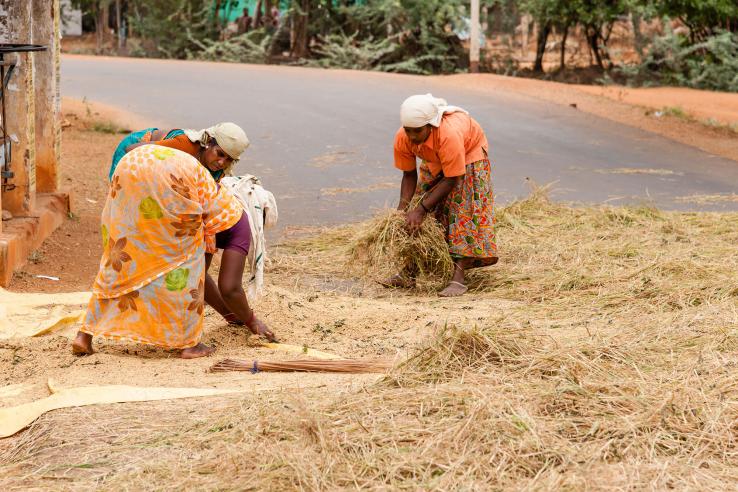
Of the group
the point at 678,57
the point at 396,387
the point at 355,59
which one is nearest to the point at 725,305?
the point at 396,387

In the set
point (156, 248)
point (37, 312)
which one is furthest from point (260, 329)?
point (37, 312)

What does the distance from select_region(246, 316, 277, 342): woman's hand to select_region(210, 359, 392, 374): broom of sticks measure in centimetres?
55

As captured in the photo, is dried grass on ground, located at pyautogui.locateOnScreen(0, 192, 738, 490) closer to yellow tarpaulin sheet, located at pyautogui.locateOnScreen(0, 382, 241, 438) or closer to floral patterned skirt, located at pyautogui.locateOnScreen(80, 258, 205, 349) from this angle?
yellow tarpaulin sheet, located at pyautogui.locateOnScreen(0, 382, 241, 438)

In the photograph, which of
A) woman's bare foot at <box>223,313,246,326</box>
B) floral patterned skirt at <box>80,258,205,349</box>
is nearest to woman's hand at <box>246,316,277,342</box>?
woman's bare foot at <box>223,313,246,326</box>

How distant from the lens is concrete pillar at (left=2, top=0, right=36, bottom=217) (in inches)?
269

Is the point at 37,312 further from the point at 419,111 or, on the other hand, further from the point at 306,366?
the point at 419,111

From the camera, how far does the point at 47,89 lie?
24.9ft

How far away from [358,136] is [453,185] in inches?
242

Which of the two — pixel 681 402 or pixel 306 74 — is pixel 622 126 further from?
pixel 681 402

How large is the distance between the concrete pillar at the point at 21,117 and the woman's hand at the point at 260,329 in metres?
2.78

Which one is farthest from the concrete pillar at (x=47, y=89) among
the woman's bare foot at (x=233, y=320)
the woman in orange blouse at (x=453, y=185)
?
the woman's bare foot at (x=233, y=320)

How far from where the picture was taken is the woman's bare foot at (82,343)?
4641 millimetres

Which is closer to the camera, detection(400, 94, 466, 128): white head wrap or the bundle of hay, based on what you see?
detection(400, 94, 466, 128): white head wrap

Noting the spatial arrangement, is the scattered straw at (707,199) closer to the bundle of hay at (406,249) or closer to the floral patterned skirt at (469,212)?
the floral patterned skirt at (469,212)
